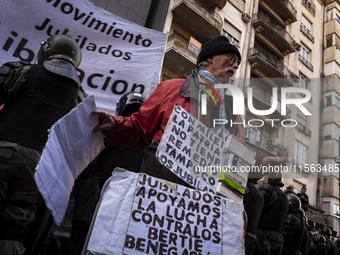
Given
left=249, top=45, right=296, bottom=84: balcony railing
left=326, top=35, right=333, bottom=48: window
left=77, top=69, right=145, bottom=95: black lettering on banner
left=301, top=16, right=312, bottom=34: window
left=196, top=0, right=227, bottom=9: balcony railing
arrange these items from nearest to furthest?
left=77, top=69, right=145, bottom=95: black lettering on banner < left=196, top=0, right=227, bottom=9: balcony railing < left=249, top=45, right=296, bottom=84: balcony railing < left=301, top=16, right=312, bottom=34: window < left=326, top=35, right=333, bottom=48: window

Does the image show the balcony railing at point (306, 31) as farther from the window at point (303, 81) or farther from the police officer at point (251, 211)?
the police officer at point (251, 211)

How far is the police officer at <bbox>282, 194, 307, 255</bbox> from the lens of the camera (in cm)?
601

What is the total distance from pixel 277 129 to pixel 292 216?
13.9 m

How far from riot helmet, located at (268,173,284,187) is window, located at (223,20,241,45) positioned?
12629mm

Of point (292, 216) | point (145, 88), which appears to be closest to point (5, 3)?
point (145, 88)

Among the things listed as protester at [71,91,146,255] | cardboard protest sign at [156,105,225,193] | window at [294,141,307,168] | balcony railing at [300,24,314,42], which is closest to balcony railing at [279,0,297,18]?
balcony railing at [300,24,314,42]

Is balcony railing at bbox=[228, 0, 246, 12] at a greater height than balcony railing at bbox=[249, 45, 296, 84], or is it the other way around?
balcony railing at bbox=[228, 0, 246, 12]

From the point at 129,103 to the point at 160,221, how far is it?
7.77 feet

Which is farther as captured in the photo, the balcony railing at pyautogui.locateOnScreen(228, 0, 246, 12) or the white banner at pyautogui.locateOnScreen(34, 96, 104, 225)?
the balcony railing at pyautogui.locateOnScreen(228, 0, 246, 12)

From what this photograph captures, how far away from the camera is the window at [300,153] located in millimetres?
20203

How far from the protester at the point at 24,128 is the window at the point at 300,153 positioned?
19.9 meters

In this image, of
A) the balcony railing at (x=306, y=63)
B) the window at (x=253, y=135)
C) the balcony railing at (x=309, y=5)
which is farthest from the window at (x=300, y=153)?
the balcony railing at (x=309, y=5)

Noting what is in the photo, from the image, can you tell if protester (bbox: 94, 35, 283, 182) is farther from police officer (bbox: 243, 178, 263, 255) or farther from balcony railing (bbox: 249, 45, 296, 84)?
balcony railing (bbox: 249, 45, 296, 84)

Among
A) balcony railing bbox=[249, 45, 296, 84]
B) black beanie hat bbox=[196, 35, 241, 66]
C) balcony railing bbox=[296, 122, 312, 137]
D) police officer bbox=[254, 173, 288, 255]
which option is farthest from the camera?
balcony railing bbox=[296, 122, 312, 137]
